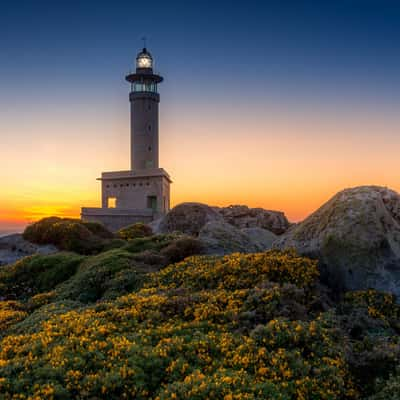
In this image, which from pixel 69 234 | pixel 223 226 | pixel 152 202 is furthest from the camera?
pixel 152 202

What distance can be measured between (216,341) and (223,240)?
1045 centimetres

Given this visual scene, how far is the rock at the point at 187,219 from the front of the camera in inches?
1049

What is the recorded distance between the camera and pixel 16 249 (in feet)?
75.7

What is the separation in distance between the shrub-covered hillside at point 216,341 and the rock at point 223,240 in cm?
466

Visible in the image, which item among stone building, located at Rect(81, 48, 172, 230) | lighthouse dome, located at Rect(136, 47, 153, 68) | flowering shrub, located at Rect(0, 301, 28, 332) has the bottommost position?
flowering shrub, located at Rect(0, 301, 28, 332)

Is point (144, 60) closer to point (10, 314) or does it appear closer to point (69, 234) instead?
point (69, 234)

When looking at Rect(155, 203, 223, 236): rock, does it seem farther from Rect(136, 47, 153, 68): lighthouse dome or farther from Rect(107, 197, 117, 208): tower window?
Rect(136, 47, 153, 68): lighthouse dome

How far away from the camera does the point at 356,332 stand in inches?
348

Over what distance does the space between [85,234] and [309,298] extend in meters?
14.9

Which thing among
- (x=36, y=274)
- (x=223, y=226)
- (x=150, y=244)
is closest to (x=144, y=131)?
(x=223, y=226)

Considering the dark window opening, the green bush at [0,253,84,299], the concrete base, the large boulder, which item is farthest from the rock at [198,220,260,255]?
the dark window opening

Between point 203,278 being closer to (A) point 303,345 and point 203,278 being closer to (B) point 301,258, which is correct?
(B) point 301,258

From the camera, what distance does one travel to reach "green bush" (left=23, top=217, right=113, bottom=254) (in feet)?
70.2

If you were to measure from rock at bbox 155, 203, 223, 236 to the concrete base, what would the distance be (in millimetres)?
22172
